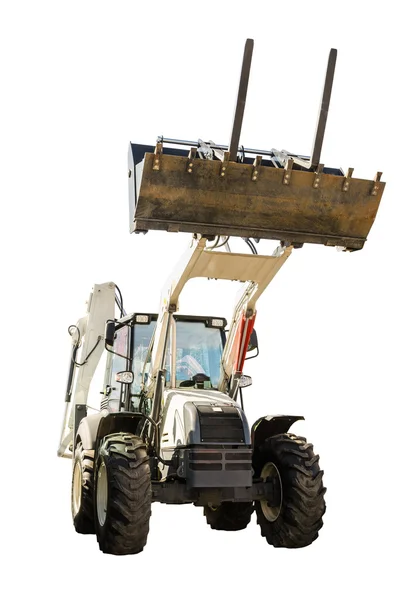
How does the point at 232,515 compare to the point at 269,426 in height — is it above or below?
below

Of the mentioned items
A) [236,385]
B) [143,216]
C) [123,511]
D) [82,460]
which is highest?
[143,216]

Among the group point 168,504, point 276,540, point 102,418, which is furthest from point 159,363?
point 276,540

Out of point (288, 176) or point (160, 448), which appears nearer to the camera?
point (288, 176)

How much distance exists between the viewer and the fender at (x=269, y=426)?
10.1 meters

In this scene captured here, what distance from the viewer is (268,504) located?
9805 millimetres

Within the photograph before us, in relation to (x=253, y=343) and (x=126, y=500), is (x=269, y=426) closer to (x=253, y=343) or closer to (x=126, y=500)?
(x=253, y=343)

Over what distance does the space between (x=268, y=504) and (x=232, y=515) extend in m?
0.76

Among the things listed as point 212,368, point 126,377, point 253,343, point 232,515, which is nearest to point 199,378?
point 212,368

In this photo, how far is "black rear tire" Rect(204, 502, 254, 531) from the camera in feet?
34.0

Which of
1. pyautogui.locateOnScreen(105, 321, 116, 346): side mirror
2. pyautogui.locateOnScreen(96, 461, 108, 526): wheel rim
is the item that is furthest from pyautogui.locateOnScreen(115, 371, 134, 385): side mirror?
pyautogui.locateOnScreen(96, 461, 108, 526): wheel rim

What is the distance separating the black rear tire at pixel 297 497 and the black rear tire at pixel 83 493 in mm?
1957

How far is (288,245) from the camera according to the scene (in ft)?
29.7

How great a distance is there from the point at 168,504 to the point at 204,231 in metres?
2.93

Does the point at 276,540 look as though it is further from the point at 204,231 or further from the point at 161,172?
the point at 161,172
